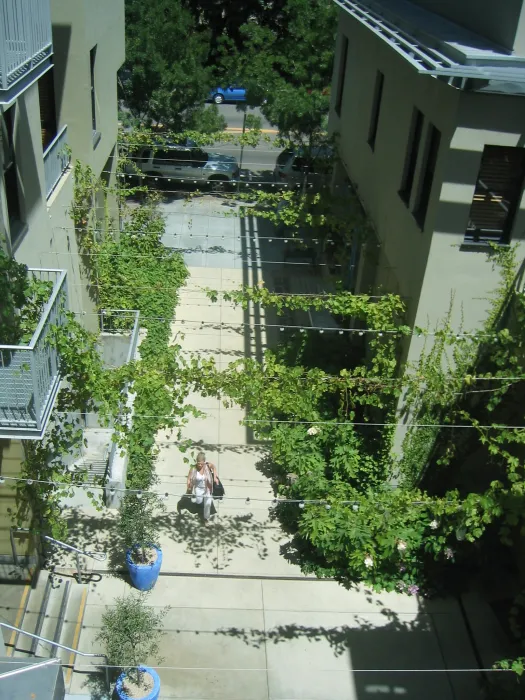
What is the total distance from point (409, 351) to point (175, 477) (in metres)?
4.52

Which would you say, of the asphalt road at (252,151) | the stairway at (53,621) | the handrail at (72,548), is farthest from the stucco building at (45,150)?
the asphalt road at (252,151)

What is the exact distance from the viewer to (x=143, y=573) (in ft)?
34.6

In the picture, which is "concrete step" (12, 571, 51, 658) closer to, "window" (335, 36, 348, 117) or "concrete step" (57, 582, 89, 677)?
"concrete step" (57, 582, 89, 677)

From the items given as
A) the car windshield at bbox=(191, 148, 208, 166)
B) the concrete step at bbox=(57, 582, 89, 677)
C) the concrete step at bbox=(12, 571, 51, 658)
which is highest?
the car windshield at bbox=(191, 148, 208, 166)

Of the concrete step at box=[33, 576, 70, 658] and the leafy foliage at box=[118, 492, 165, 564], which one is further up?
the leafy foliage at box=[118, 492, 165, 564]

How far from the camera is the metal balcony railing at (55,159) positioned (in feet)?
36.8

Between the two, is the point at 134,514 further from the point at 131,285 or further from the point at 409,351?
the point at 131,285

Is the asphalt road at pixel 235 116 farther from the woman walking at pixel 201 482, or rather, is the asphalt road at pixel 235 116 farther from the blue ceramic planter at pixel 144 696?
the blue ceramic planter at pixel 144 696

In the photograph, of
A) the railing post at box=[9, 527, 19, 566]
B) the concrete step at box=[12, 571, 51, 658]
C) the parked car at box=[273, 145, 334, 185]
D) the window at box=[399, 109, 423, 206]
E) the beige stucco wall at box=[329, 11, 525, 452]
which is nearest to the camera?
the beige stucco wall at box=[329, 11, 525, 452]

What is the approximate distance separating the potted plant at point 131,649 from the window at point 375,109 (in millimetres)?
9634

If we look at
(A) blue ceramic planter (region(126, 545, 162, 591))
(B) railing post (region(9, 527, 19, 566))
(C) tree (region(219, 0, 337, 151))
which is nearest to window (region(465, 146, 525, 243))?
(A) blue ceramic planter (region(126, 545, 162, 591))

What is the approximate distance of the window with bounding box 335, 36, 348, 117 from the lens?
18281 mm

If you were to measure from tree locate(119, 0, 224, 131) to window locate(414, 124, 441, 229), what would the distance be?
12952 mm

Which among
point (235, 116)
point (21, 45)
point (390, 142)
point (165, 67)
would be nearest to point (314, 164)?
point (390, 142)
